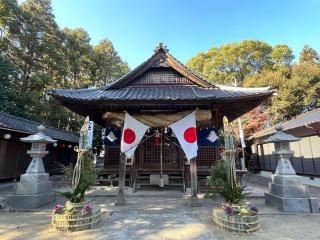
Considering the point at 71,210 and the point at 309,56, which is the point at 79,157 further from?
the point at 309,56

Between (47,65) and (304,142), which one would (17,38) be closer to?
(47,65)

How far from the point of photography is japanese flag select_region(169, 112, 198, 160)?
290 inches

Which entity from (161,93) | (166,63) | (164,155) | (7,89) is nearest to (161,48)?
(166,63)

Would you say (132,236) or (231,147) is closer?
(132,236)

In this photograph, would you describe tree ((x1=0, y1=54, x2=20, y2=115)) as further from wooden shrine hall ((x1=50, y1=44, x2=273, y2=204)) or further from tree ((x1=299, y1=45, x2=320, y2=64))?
tree ((x1=299, y1=45, x2=320, y2=64))

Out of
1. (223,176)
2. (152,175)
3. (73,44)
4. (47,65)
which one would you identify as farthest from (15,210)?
(73,44)

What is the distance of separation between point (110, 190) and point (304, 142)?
12.1 meters

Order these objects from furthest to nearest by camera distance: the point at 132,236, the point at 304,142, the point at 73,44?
the point at 73,44 → the point at 304,142 → the point at 132,236

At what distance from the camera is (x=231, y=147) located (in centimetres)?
561

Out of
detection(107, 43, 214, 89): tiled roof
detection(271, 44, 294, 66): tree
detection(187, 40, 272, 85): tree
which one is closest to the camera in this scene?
detection(107, 43, 214, 89): tiled roof

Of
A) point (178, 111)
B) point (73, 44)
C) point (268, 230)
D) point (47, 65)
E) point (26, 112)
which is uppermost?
point (73, 44)

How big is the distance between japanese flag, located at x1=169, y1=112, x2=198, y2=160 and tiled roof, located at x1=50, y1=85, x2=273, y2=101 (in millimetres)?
838

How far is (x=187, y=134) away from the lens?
24.8ft

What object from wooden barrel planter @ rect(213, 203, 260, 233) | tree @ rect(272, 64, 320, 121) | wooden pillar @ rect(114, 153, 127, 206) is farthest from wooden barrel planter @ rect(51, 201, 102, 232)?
tree @ rect(272, 64, 320, 121)
